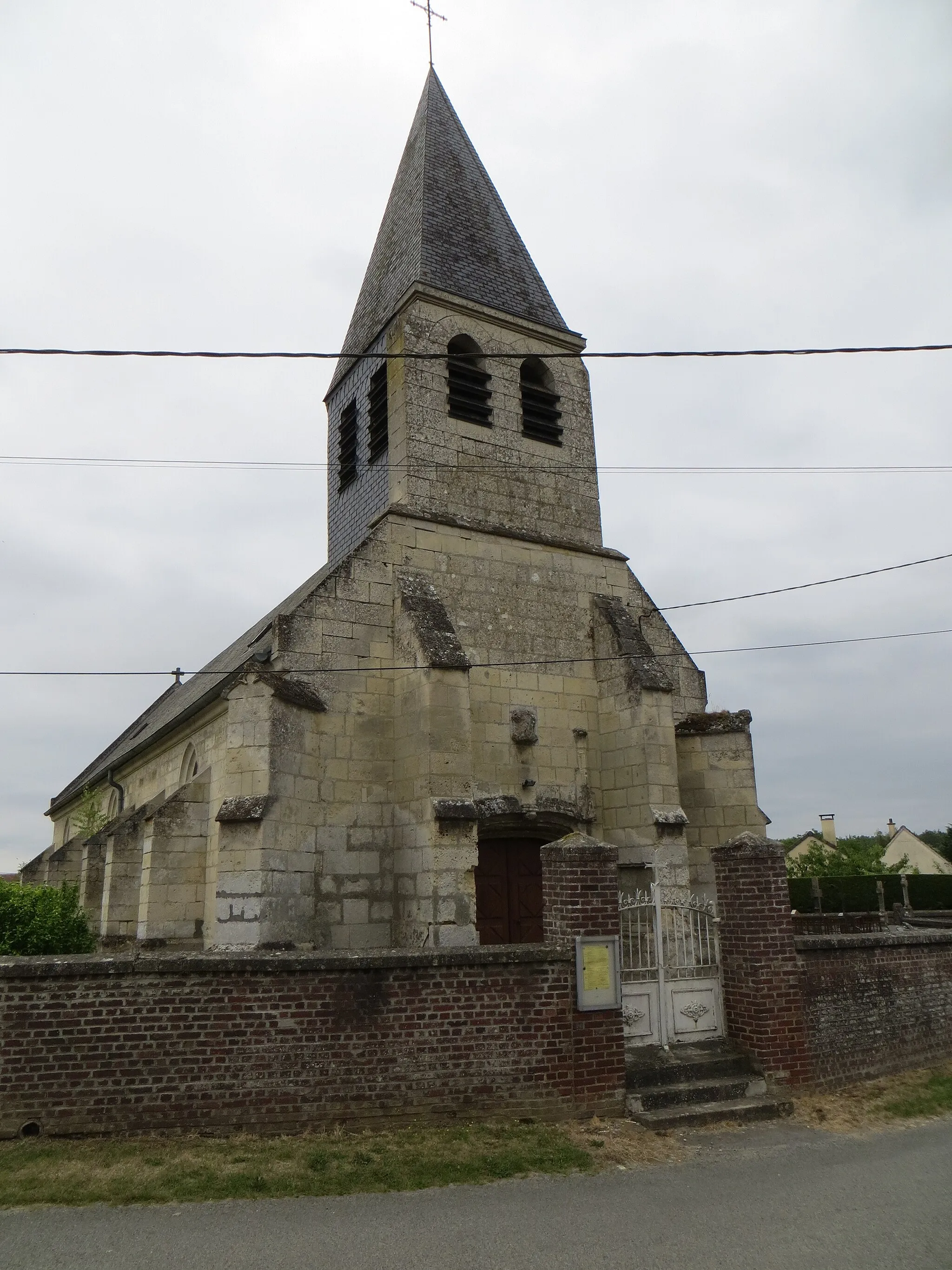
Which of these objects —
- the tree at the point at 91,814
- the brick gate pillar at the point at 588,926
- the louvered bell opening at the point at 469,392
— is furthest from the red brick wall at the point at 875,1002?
the tree at the point at 91,814

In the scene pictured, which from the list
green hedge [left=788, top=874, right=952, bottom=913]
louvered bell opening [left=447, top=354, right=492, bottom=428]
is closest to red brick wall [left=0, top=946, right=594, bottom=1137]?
louvered bell opening [left=447, top=354, right=492, bottom=428]

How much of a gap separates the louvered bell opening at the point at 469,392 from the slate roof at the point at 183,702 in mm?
3216

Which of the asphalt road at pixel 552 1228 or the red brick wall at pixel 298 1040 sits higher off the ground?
the red brick wall at pixel 298 1040

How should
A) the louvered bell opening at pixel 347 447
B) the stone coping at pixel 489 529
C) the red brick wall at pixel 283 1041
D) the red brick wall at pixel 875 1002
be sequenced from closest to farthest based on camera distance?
the red brick wall at pixel 283 1041 → the red brick wall at pixel 875 1002 → the stone coping at pixel 489 529 → the louvered bell opening at pixel 347 447

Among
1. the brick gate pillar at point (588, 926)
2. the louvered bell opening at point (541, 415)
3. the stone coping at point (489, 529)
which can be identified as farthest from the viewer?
the louvered bell opening at point (541, 415)

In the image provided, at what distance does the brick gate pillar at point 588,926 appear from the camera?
7.44 meters

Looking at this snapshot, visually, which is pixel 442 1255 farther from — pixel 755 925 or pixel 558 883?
pixel 755 925

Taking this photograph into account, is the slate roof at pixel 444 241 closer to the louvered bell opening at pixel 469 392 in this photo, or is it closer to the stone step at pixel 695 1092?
the louvered bell opening at pixel 469 392

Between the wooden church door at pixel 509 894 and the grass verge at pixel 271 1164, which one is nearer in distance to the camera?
the grass verge at pixel 271 1164

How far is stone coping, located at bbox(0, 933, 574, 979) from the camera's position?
21.5ft

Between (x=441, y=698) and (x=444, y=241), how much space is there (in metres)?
8.76

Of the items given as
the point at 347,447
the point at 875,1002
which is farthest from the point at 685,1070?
the point at 347,447

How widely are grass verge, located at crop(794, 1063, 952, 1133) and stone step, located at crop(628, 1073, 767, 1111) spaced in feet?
1.35

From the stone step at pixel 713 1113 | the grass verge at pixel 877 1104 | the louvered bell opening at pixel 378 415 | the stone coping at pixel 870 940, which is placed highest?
the louvered bell opening at pixel 378 415
